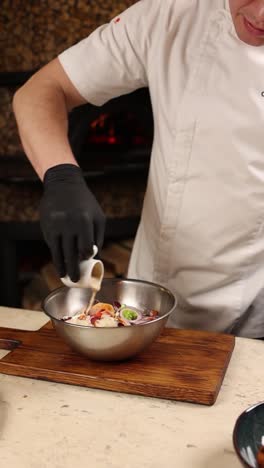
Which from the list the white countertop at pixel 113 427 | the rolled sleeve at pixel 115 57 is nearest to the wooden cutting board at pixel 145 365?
the white countertop at pixel 113 427

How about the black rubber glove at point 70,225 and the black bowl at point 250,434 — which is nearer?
the black bowl at point 250,434

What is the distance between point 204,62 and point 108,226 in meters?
1.38

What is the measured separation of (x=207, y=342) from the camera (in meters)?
1.33

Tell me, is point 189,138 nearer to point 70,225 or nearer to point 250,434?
point 70,225

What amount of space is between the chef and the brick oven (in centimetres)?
92

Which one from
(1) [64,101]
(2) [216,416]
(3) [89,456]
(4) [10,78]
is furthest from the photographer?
(4) [10,78]

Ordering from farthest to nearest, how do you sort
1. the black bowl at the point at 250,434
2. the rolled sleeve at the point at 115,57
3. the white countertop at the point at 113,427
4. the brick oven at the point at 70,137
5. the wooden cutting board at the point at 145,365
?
1. the brick oven at the point at 70,137
2. the rolled sleeve at the point at 115,57
3. the wooden cutting board at the point at 145,365
4. the white countertop at the point at 113,427
5. the black bowl at the point at 250,434

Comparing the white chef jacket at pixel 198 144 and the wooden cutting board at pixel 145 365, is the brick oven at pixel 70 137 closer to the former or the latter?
the white chef jacket at pixel 198 144

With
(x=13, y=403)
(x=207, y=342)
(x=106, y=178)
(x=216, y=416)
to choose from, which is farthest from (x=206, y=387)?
(x=106, y=178)

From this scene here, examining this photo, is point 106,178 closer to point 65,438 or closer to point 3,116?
point 3,116

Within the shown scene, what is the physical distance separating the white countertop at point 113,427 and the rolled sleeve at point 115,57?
0.77 meters

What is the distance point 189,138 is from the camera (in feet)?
4.84

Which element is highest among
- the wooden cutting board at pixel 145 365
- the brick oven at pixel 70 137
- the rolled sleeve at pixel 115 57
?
the rolled sleeve at pixel 115 57

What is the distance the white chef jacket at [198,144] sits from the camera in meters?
1.42
